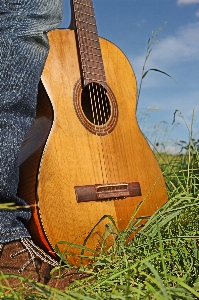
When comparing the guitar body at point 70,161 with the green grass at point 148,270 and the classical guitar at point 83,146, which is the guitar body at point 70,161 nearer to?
the classical guitar at point 83,146

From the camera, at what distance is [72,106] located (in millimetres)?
1878

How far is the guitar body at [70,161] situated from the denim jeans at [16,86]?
0.28ft

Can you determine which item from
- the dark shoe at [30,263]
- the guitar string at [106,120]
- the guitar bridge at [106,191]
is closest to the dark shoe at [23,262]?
the dark shoe at [30,263]

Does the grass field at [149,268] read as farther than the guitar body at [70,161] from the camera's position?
No

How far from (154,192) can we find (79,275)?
0.69 m

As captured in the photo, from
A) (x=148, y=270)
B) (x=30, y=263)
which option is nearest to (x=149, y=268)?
(x=148, y=270)

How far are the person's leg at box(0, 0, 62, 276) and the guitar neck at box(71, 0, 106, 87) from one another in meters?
0.24

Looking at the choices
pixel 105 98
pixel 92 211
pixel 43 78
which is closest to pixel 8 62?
pixel 43 78

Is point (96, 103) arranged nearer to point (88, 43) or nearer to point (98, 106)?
point (98, 106)

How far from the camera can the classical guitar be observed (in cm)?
173

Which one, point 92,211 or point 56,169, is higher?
point 56,169

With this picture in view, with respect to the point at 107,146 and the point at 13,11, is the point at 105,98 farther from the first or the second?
the point at 13,11

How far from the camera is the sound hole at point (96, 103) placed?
79.4 inches

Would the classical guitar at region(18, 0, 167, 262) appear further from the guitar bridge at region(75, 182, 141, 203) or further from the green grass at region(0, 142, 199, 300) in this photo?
the green grass at region(0, 142, 199, 300)
